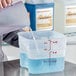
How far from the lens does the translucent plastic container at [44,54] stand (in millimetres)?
787

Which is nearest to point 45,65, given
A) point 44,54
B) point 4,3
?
point 44,54

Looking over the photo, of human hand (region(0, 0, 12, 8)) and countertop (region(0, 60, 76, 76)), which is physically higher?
human hand (region(0, 0, 12, 8))

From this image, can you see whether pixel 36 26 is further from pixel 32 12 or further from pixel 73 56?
pixel 73 56

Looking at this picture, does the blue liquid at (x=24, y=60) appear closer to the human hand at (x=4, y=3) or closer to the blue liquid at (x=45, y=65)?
the blue liquid at (x=45, y=65)

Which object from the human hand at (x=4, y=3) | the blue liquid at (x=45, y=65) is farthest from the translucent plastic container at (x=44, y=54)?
the human hand at (x=4, y=3)

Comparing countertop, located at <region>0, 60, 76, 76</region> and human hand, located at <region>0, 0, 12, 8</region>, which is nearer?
countertop, located at <region>0, 60, 76, 76</region>

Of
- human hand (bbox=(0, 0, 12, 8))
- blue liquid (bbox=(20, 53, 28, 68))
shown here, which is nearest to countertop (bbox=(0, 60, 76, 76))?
blue liquid (bbox=(20, 53, 28, 68))

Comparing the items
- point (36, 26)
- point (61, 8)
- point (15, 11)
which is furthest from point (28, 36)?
point (61, 8)

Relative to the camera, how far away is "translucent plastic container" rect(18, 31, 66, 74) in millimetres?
787

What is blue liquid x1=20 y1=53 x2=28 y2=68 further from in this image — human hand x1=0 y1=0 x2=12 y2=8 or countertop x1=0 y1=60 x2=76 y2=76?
human hand x1=0 y1=0 x2=12 y2=8

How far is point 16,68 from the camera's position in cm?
88

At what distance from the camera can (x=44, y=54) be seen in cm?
79

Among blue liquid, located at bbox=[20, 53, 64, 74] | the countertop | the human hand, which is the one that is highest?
the human hand

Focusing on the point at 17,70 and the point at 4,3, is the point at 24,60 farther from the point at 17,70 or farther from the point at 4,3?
the point at 4,3
